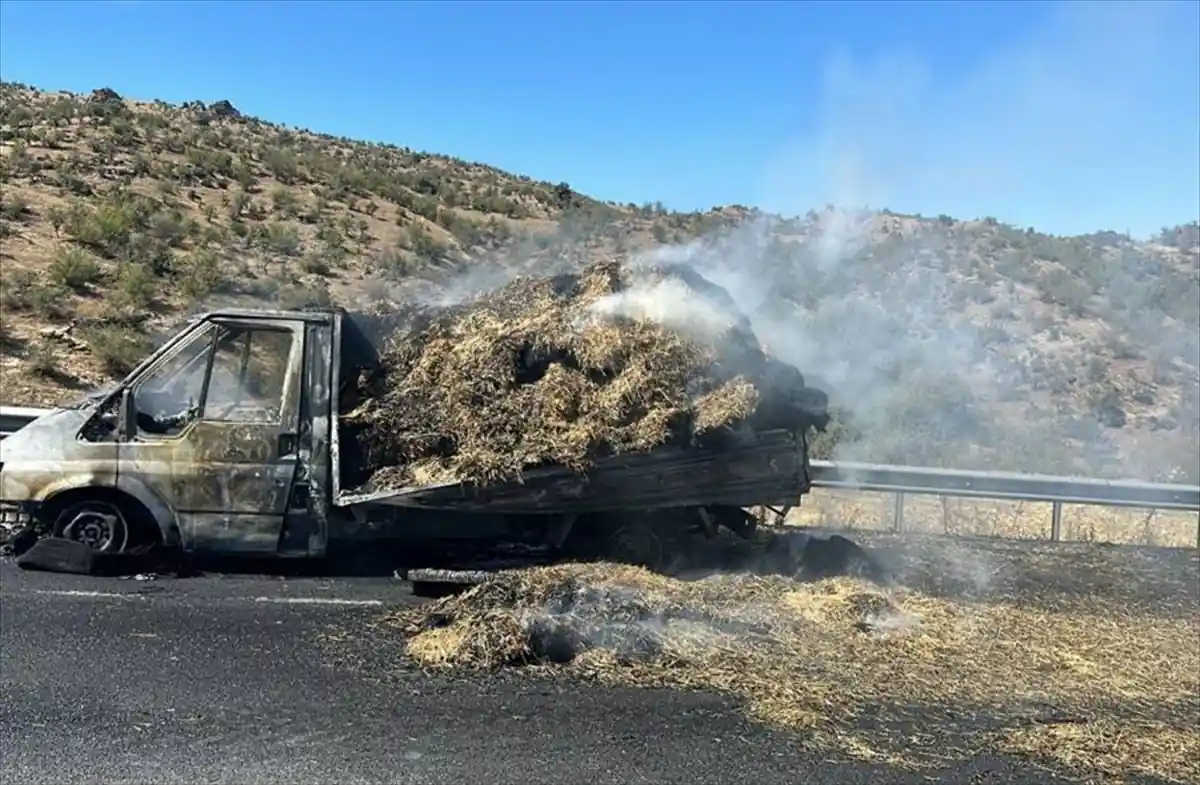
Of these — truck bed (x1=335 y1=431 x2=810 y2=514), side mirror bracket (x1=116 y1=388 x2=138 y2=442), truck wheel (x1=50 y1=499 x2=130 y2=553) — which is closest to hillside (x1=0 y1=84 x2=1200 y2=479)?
truck bed (x1=335 y1=431 x2=810 y2=514)

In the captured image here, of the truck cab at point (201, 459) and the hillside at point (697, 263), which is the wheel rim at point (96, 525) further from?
the hillside at point (697, 263)

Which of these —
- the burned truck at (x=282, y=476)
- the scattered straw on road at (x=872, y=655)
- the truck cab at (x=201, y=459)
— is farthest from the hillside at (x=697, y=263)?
the scattered straw on road at (x=872, y=655)

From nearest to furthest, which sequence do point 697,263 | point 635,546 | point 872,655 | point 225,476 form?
point 872,655 → point 225,476 → point 635,546 → point 697,263

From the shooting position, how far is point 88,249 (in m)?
21.6

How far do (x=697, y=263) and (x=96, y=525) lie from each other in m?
6.30

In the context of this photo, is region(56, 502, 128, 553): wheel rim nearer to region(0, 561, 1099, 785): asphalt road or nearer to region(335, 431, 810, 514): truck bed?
region(0, 561, 1099, 785): asphalt road

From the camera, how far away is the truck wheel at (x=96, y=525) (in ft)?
25.0

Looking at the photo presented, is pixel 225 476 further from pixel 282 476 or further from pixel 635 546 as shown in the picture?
pixel 635 546

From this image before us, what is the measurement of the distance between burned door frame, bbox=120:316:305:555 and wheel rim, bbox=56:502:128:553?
17.4 inches

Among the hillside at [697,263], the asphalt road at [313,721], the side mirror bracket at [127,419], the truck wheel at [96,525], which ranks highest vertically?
the hillside at [697,263]

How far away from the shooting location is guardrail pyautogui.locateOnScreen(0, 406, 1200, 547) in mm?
11047

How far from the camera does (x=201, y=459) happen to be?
24.5ft

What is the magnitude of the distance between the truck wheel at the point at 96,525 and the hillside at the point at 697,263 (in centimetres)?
548

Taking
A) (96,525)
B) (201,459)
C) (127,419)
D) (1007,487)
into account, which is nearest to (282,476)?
(201,459)
